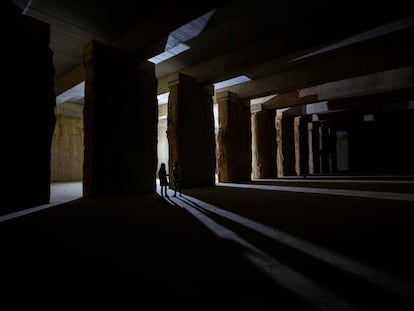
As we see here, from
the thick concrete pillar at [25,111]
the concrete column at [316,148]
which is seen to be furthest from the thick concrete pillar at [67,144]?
the concrete column at [316,148]

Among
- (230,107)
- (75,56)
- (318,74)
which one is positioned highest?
(75,56)

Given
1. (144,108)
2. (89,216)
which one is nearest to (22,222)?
(89,216)

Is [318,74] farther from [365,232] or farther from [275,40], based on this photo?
[365,232]

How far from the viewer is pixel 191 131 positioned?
39.0 ft

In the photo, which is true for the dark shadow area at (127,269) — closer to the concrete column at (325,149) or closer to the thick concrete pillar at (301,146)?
the thick concrete pillar at (301,146)

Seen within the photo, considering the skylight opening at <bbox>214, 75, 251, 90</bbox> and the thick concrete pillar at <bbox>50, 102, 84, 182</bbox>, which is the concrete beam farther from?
the thick concrete pillar at <bbox>50, 102, 84, 182</bbox>

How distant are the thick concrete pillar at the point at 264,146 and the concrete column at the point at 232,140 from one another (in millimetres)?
2379

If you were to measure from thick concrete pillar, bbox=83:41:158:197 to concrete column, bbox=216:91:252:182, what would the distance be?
553cm

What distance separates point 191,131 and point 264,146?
7.62 meters

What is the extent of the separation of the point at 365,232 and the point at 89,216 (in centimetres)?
523

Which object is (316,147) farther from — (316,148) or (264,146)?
(264,146)

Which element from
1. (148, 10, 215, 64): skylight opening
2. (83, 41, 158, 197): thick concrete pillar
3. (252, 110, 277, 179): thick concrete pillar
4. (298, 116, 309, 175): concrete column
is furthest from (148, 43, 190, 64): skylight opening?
(298, 116, 309, 175): concrete column

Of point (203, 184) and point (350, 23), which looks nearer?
point (350, 23)

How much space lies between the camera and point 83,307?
1980 mm
